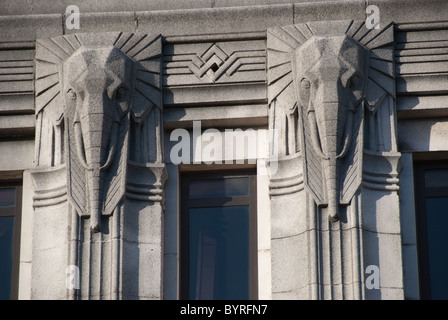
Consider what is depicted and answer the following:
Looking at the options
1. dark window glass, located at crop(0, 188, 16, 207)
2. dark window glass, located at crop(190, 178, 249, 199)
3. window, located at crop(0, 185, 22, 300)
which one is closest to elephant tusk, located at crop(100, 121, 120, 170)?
dark window glass, located at crop(190, 178, 249, 199)

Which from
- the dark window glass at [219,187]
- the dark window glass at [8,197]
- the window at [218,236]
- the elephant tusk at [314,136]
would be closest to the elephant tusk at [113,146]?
the window at [218,236]

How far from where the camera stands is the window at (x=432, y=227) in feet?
75.3

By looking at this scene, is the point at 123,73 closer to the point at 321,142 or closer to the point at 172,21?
the point at 172,21

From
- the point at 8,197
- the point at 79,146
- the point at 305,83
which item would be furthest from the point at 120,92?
the point at 305,83

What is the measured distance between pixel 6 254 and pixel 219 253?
3.17m

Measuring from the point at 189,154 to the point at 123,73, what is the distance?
5.10ft

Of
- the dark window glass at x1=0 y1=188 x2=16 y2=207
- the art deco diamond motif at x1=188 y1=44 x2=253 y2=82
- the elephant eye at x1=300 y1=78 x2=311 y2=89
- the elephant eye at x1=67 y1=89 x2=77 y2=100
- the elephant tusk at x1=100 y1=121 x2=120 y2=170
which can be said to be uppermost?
the art deco diamond motif at x1=188 y1=44 x2=253 y2=82

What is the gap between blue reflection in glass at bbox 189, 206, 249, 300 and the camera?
23.0 meters

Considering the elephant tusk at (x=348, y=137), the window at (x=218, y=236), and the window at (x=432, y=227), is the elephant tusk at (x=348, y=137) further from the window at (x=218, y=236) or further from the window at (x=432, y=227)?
the window at (x=218, y=236)

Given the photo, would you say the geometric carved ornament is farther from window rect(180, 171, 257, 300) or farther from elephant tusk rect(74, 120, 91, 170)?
elephant tusk rect(74, 120, 91, 170)

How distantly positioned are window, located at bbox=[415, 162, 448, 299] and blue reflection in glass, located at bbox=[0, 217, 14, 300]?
6017 mm
